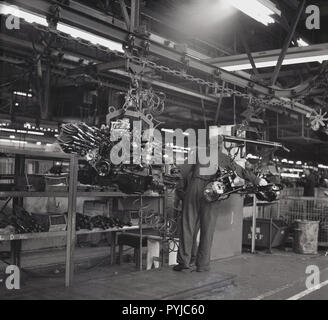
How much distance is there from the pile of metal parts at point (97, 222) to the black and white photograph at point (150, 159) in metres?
0.02

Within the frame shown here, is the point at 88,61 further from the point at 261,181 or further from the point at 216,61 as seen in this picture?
the point at 261,181

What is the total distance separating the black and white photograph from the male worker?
1 cm

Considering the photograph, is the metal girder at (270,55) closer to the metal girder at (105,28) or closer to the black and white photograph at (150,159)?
the black and white photograph at (150,159)

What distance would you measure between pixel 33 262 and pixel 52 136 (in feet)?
9.50

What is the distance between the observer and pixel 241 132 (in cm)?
584

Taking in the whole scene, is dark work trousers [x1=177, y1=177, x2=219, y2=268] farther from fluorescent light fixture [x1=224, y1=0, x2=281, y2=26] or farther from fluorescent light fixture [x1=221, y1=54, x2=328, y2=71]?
fluorescent light fixture [x1=224, y1=0, x2=281, y2=26]

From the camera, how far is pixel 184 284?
497cm

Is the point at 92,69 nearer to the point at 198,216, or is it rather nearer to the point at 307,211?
the point at 198,216

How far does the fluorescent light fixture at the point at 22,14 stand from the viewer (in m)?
3.51

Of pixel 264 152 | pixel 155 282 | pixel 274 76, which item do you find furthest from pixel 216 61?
pixel 155 282

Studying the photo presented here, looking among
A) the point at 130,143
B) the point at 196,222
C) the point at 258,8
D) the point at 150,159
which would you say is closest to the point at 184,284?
the point at 196,222

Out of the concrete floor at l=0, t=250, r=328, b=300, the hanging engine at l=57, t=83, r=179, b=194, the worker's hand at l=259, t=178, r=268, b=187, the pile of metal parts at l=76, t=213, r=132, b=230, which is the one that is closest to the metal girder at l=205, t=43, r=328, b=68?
the worker's hand at l=259, t=178, r=268, b=187

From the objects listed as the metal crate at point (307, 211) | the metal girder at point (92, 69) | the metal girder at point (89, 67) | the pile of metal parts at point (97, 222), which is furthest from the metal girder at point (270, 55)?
the metal crate at point (307, 211)
